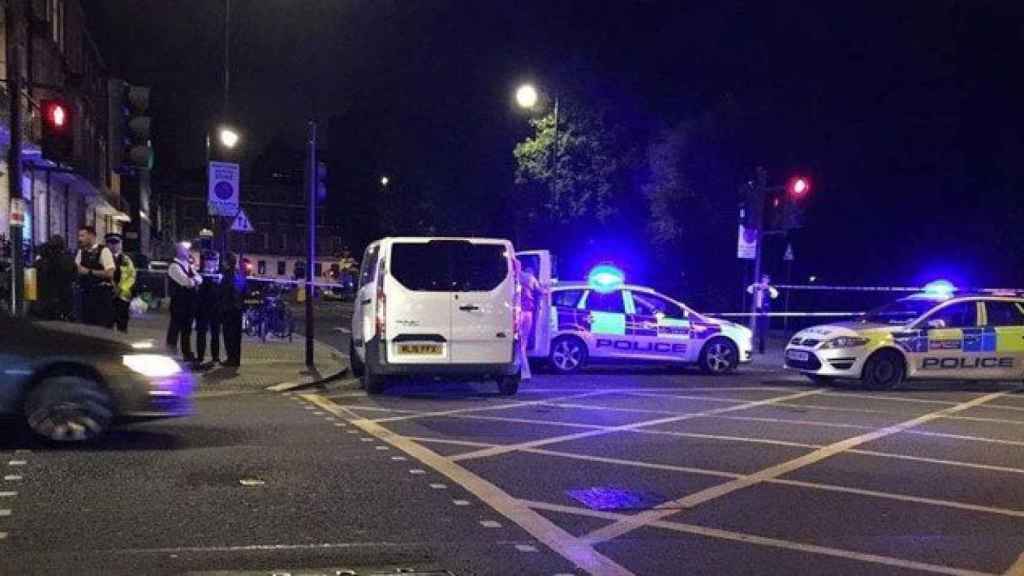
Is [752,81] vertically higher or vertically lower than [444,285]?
higher

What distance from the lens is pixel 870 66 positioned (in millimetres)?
24766

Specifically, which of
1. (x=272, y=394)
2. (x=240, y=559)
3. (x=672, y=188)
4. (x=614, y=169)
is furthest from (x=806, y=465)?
(x=614, y=169)

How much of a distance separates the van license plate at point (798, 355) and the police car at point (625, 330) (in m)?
1.37

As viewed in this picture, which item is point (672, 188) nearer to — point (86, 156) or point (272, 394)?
point (272, 394)

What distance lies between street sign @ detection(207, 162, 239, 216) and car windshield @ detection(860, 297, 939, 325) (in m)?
10.5

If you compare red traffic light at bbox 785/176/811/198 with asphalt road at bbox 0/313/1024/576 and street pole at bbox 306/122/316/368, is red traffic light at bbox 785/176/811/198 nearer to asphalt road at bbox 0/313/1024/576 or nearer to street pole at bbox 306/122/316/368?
asphalt road at bbox 0/313/1024/576

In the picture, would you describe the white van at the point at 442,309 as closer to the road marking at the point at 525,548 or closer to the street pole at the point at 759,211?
the road marking at the point at 525,548

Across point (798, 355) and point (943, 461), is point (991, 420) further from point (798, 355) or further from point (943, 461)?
point (798, 355)

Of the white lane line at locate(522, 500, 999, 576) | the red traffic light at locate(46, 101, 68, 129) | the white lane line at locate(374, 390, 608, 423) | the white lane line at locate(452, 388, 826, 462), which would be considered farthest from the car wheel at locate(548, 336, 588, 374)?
the white lane line at locate(522, 500, 999, 576)

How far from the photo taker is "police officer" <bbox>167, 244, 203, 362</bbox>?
14547mm

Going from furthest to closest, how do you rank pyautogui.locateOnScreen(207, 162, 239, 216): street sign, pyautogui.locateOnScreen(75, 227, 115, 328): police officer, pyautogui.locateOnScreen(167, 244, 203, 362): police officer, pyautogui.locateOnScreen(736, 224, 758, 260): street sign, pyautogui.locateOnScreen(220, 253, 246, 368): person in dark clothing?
pyautogui.locateOnScreen(736, 224, 758, 260): street sign → pyautogui.locateOnScreen(207, 162, 239, 216): street sign → pyautogui.locateOnScreen(220, 253, 246, 368): person in dark clothing → pyautogui.locateOnScreen(167, 244, 203, 362): police officer → pyautogui.locateOnScreen(75, 227, 115, 328): police officer

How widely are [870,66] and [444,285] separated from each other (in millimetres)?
16331

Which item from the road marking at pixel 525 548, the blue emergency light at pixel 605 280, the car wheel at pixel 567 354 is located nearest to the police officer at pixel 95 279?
the car wheel at pixel 567 354

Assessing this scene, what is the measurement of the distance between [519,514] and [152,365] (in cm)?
394
